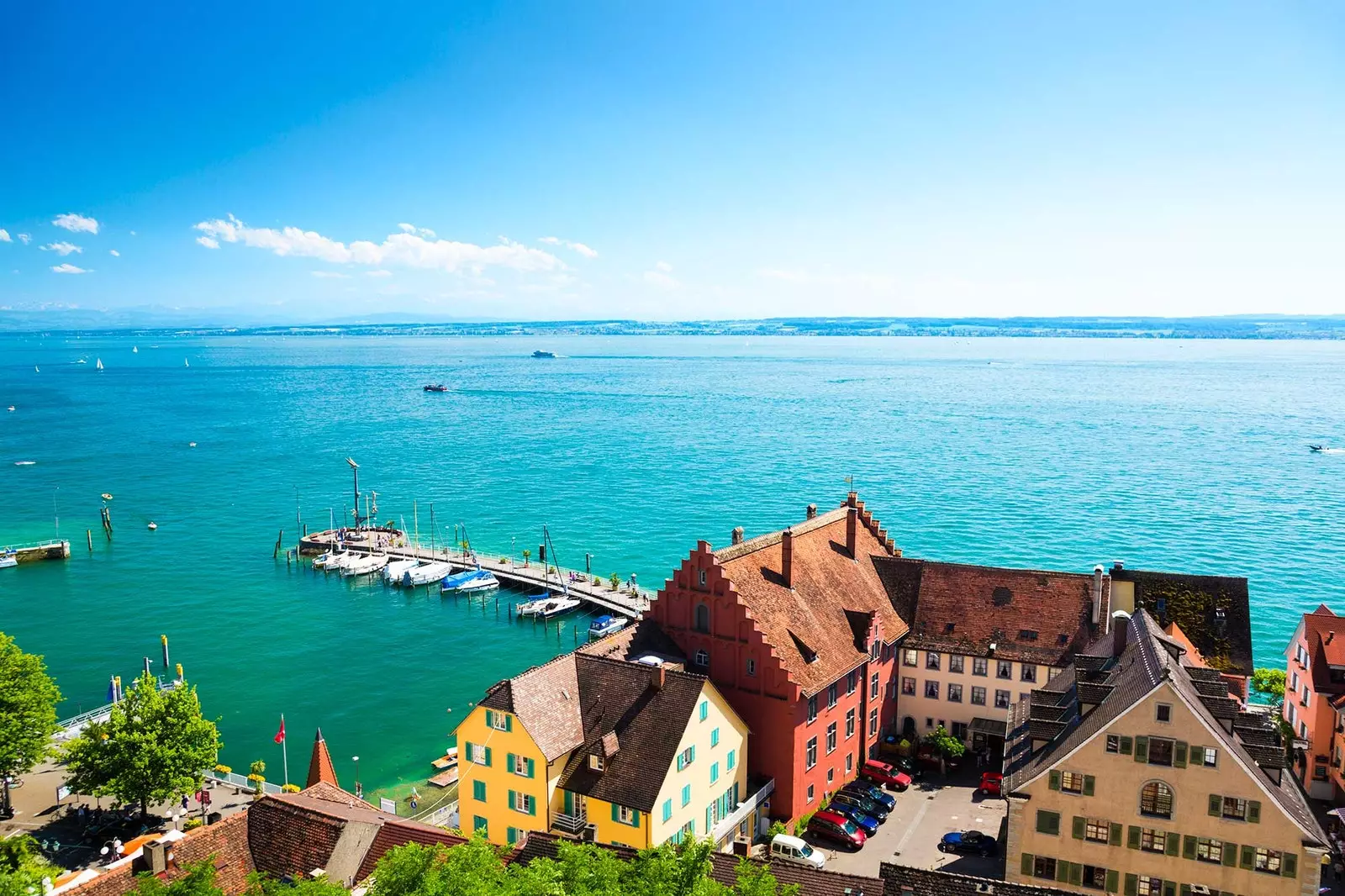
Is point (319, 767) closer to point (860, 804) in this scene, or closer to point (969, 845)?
point (860, 804)

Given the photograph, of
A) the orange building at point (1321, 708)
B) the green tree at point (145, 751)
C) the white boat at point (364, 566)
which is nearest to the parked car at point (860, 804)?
the orange building at point (1321, 708)

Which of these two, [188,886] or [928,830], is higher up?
[188,886]

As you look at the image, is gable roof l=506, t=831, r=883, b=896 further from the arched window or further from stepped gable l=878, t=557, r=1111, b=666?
stepped gable l=878, t=557, r=1111, b=666

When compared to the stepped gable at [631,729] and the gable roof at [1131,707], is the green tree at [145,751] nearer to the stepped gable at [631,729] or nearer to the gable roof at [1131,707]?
the stepped gable at [631,729]

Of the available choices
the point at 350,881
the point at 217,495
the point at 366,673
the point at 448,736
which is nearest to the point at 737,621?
the point at 350,881

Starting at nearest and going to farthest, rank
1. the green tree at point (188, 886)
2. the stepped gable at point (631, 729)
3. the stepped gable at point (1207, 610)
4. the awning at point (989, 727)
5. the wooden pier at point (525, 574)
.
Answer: the green tree at point (188, 886) < the stepped gable at point (631, 729) < the stepped gable at point (1207, 610) < the awning at point (989, 727) < the wooden pier at point (525, 574)

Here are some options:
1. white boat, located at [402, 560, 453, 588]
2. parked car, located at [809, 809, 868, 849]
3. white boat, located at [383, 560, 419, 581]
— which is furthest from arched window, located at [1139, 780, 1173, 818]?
white boat, located at [383, 560, 419, 581]

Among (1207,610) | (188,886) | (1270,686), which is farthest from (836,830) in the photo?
(1270,686)
